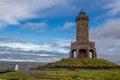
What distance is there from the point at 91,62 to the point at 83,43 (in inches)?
584

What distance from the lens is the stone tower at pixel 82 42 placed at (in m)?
94.2

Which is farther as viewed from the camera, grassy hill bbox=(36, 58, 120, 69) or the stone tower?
the stone tower

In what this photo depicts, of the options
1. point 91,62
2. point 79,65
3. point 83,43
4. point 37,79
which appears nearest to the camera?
point 37,79

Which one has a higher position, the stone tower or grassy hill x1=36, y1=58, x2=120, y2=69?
the stone tower

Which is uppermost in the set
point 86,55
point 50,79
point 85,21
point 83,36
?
point 85,21

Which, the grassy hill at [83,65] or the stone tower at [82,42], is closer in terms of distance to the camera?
the grassy hill at [83,65]

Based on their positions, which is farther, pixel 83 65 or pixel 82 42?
pixel 82 42

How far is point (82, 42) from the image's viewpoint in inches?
3708

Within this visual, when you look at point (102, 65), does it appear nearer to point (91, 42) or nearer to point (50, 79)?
point (91, 42)

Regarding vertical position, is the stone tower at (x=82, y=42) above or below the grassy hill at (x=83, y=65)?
above

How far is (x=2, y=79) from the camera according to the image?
4694cm

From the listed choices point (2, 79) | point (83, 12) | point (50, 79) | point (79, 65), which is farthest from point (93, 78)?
point (83, 12)

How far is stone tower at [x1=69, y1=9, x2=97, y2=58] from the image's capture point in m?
94.2

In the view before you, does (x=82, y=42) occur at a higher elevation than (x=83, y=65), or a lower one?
higher
